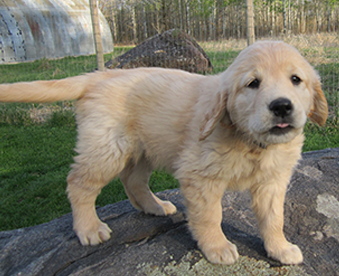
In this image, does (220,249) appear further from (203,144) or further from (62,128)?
(62,128)

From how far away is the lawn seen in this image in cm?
423

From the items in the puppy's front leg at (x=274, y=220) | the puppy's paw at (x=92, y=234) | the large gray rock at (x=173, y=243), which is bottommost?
the large gray rock at (x=173, y=243)

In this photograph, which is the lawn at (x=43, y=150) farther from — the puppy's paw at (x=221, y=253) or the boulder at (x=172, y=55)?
the puppy's paw at (x=221, y=253)

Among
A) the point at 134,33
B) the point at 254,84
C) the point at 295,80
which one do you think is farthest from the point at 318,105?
the point at 134,33

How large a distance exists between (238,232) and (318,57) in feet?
19.2

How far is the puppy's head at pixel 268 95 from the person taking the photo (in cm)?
187

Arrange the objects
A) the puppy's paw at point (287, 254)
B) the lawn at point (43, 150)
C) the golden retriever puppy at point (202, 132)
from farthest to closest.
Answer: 1. the lawn at point (43, 150)
2. the puppy's paw at point (287, 254)
3. the golden retriever puppy at point (202, 132)

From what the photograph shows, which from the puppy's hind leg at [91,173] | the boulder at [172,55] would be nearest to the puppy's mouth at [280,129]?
the puppy's hind leg at [91,173]

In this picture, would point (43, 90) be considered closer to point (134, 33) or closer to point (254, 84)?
point (254, 84)

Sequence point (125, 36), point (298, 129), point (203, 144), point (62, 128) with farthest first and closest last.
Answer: point (125, 36) < point (62, 128) < point (203, 144) < point (298, 129)

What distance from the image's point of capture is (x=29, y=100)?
266cm

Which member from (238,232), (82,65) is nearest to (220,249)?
(238,232)

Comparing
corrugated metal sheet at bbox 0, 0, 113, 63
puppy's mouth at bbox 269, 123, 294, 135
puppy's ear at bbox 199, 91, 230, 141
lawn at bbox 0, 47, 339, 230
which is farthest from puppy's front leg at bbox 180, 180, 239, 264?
corrugated metal sheet at bbox 0, 0, 113, 63

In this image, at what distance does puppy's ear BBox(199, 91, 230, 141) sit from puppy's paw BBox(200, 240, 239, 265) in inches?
A: 31.3
